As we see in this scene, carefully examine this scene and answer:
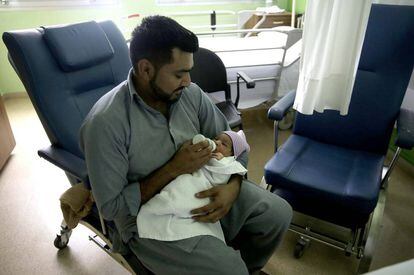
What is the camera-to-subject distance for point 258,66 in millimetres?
A: 2414

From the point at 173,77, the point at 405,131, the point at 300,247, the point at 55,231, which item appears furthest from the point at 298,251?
the point at 55,231

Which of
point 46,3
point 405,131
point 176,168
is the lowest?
point 405,131

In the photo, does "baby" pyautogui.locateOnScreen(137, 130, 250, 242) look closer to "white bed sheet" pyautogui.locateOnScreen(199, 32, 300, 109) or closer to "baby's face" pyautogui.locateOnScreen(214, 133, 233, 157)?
"baby's face" pyautogui.locateOnScreen(214, 133, 233, 157)

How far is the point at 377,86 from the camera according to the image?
1517 millimetres

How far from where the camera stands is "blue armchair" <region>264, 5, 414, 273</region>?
1271 millimetres

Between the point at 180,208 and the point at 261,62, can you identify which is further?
the point at 261,62

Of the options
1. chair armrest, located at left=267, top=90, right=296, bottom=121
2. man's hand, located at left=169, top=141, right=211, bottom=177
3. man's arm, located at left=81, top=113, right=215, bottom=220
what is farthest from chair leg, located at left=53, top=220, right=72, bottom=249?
chair armrest, located at left=267, top=90, right=296, bottom=121

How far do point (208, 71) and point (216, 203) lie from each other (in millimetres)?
1397

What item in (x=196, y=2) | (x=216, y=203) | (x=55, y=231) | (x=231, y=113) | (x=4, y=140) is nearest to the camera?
(x=216, y=203)

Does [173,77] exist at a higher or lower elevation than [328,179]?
higher

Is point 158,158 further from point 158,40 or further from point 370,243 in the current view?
point 370,243

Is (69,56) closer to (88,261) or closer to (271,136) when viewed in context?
(88,261)

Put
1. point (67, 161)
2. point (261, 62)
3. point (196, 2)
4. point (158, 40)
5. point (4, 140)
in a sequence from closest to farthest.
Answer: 1. point (158, 40)
2. point (67, 161)
3. point (4, 140)
4. point (261, 62)
5. point (196, 2)

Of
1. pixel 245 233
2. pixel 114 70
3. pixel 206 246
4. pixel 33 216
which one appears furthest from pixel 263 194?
pixel 33 216
